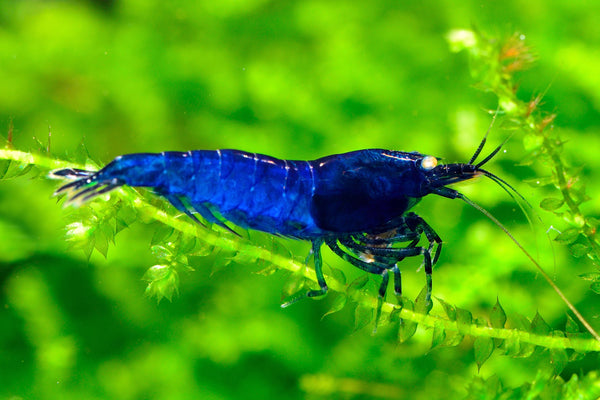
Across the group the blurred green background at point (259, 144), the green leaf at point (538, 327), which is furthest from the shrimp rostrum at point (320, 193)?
the blurred green background at point (259, 144)

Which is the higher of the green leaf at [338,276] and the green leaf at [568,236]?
the green leaf at [568,236]

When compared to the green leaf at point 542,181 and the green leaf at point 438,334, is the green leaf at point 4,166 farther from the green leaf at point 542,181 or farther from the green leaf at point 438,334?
the green leaf at point 542,181

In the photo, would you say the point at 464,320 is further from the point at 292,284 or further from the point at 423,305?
the point at 292,284

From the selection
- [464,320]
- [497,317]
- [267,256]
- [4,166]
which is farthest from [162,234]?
[497,317]

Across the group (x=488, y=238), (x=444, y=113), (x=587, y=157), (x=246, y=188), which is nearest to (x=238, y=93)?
(x=444, y=113)

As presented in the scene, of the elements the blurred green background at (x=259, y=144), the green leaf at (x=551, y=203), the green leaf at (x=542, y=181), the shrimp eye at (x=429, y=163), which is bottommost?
the blurred green background at (x=259, y=144)

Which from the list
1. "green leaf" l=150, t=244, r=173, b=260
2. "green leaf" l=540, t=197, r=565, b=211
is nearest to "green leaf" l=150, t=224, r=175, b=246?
"green leaf" l=150, t=244, r=173, b=260

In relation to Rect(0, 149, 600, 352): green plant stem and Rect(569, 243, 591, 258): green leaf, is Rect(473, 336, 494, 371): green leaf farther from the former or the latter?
→ Rect(569, 243, 591, 258): green leaf

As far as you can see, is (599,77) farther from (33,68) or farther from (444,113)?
(33,68)
